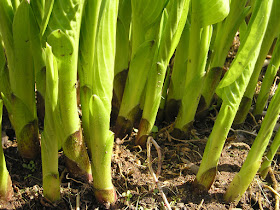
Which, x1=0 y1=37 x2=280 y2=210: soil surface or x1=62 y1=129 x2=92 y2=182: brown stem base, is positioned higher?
x1=62 y1=129 x2=92 y2=182: brown stem base

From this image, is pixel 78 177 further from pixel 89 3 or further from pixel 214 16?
pixel 214 16

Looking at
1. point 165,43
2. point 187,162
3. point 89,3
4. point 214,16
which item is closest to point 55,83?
Answer: point 89,3

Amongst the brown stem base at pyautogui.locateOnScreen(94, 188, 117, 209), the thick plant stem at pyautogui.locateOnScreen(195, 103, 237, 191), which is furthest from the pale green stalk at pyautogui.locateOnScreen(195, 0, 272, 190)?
the brown stem base at pyautogui.locateOnScreen(94, 188, 117, 209)

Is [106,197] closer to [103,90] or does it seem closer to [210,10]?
[103,90]

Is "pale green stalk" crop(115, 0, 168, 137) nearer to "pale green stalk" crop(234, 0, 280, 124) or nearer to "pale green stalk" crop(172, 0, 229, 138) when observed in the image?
"pale green stalk" crop(172, 0, 229, 138)

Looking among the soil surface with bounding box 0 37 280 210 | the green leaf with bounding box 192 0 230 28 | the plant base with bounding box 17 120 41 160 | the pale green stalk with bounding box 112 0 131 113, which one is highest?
the green leaf with bounding box 192 0 230 28

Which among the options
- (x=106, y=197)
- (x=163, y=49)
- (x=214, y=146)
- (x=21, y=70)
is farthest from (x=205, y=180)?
(x=21, y=70)
